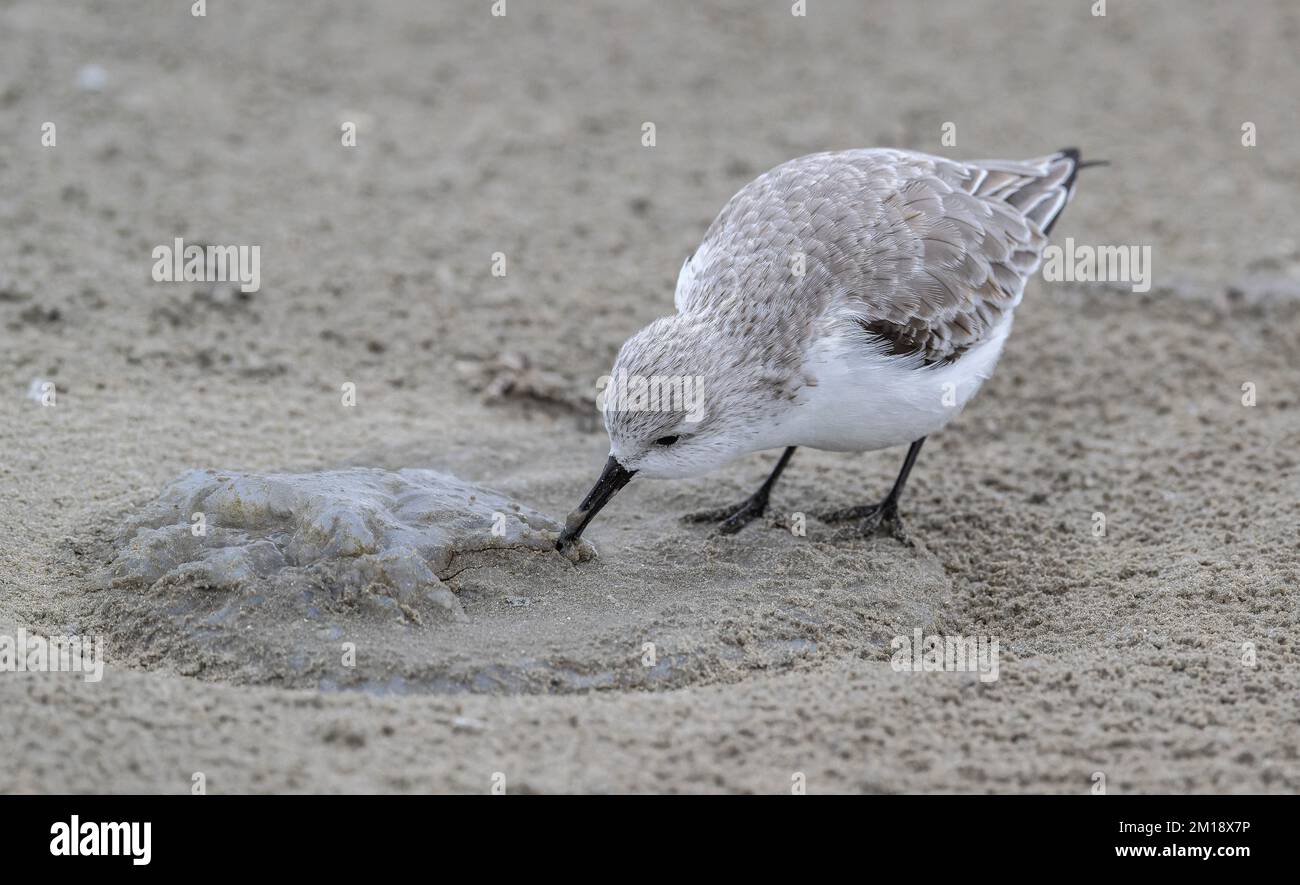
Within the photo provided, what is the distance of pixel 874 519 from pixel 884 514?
67 millimetres

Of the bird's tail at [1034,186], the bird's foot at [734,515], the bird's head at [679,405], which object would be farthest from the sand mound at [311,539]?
the bird's tail at [1034,186]

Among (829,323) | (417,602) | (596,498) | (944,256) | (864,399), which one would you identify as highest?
(944,256)

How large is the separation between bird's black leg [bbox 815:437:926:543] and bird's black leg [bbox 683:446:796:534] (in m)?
0.29

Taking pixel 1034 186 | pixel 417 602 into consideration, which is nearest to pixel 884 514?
pixel 1034 186

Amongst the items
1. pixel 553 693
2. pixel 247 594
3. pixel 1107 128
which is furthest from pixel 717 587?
pixel 1107 128

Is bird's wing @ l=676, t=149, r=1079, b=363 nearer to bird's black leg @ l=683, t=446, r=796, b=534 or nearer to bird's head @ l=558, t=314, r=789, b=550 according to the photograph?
bird's head @ l=558, t=314, r=789, b=550

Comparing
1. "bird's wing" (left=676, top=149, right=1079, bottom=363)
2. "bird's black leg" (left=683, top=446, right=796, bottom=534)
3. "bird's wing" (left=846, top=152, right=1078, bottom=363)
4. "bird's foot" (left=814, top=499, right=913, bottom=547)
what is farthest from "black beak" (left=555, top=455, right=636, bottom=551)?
"bird's foot" (left=814, top=499, right=913, bottom=547)

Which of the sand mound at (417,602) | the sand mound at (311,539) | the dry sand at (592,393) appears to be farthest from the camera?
the sand mound at (311,539)

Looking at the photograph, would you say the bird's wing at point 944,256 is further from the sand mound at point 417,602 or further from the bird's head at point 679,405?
the sand mound at point 417,602

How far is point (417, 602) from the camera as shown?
488 cm

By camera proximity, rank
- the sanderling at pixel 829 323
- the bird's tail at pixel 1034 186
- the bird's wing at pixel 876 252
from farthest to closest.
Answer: the bird's tail at pixel 1034 186 < the bird's wing at pixel 876 252 < the sanderling at pixel 829 323

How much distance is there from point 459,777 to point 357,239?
5248mm

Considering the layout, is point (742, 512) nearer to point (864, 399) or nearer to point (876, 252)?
point (864, 399)

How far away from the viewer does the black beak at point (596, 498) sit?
5.20 m
